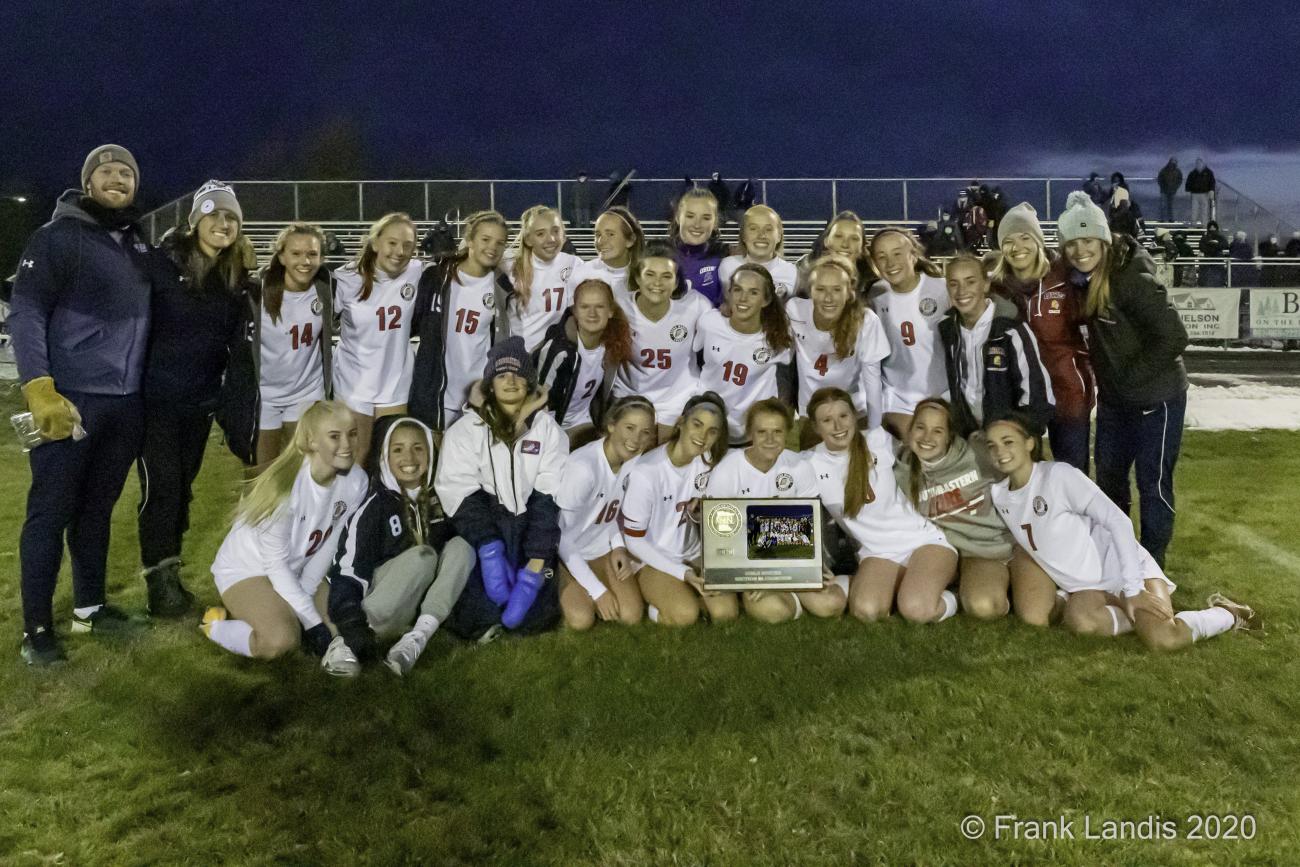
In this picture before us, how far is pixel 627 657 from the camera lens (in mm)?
3691

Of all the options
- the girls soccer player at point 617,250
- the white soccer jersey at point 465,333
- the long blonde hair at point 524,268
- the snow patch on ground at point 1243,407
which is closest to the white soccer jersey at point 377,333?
the white soccer jersey at point 465,333

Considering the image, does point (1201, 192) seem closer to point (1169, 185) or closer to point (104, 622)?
point (1169, 185)

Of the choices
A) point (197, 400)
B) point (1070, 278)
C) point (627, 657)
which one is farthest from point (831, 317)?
point (197, 400)

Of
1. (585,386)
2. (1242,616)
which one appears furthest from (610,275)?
(1242,616)

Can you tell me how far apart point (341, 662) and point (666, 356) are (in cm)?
220

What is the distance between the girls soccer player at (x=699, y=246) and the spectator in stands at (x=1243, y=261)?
13.4 meters

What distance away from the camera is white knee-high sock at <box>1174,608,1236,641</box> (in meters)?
3.77

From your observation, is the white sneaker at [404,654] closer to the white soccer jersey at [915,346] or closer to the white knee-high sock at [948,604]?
the white knee-high sock at [948,604]

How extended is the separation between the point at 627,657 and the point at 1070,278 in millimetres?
2828

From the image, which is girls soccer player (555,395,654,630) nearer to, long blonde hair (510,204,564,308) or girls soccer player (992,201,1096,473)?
long blonde hair (510,204,564,308)

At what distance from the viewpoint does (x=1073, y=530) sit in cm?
402

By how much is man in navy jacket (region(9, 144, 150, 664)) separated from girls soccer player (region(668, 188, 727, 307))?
267cm

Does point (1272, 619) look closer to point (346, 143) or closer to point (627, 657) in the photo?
point (627, 657)

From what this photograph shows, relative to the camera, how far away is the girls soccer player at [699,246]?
5.12m
